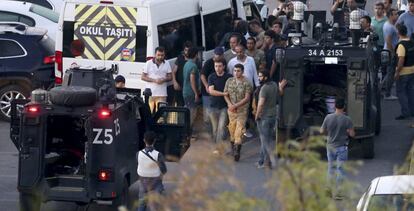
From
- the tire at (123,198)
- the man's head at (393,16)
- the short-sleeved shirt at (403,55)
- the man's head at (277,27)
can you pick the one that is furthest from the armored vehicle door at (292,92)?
the man's head at (393,16)

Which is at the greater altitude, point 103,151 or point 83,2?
point 83,2

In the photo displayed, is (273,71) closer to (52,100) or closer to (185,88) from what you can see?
(185,88)

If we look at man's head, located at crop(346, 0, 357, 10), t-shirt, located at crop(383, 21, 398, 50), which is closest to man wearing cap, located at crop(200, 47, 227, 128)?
t-shirt, located at crop(383, 21, 398, 50)

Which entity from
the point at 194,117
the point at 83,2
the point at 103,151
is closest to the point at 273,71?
the point at 194,117

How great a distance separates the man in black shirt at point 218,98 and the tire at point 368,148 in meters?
2.08

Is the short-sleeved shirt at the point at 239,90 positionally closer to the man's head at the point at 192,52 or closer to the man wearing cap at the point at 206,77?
the man wearing cap at the point at 206,77

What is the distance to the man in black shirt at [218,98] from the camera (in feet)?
59.8

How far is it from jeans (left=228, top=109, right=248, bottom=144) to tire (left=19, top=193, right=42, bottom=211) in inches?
178

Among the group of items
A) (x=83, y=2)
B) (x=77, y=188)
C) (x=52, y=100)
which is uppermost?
(x=83, y=2)

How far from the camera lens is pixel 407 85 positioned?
2064 centimetres

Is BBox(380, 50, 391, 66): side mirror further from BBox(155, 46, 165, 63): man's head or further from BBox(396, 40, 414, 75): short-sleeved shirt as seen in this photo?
BBox(155, 46, 165, 63): man's head

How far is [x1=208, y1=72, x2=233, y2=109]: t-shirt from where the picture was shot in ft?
59.9

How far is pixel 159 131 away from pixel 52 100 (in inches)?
79.2

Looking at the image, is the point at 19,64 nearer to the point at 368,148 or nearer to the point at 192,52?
the point at 192,52
